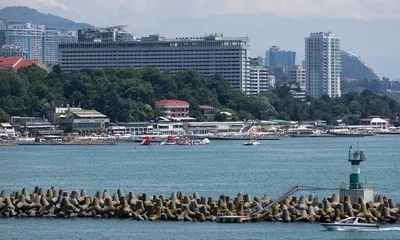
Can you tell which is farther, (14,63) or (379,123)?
(14,63)

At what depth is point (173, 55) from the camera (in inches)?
6250

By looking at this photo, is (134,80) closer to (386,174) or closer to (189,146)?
(189,146)

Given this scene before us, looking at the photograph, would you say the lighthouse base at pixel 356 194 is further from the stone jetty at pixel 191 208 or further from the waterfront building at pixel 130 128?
the waterfront building at pixel 130 128

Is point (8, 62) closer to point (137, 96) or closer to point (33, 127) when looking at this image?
point (137, 96)

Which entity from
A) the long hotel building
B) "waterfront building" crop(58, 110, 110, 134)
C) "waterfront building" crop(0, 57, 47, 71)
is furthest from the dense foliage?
"waterfront building" crop(0, 57, 47, 71)

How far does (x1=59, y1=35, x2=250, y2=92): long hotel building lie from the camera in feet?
516

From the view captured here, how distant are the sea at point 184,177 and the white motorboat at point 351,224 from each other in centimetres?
17

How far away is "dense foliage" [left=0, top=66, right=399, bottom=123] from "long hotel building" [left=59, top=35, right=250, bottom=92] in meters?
5.50

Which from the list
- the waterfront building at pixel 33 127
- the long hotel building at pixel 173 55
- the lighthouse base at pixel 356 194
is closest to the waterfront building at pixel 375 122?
the long hotel building at pixel 173 55

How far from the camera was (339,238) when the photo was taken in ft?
113

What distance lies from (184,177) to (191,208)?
2179 centimetres

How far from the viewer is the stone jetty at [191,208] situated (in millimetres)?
36469

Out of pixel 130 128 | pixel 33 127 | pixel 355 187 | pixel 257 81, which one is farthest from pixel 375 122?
pixel 355 187

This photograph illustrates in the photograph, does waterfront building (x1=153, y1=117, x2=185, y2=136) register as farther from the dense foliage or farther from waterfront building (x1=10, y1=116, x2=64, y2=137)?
waterfront building (x1=10, y1=116, x2=64, y2=137)
